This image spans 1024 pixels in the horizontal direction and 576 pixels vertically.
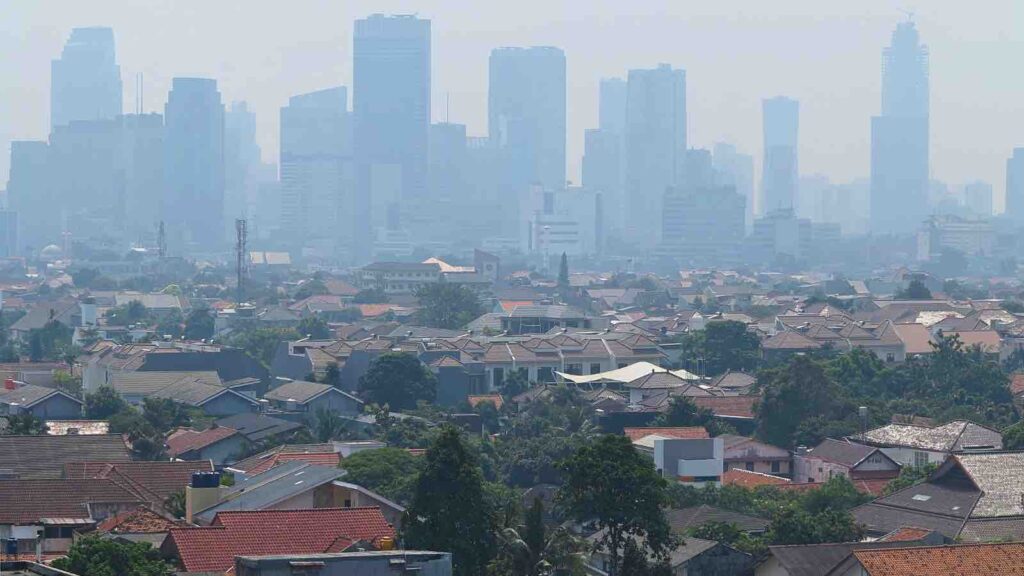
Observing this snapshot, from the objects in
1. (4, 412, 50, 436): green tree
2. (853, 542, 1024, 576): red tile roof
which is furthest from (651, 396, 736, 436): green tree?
(853, 542, 1024, 576): red tile roof

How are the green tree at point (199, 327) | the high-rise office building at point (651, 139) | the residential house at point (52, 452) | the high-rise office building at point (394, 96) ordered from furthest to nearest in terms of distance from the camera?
the high-rise office building at point (651, 139) < the high-rise office building at point (394, 96) < the green tree at point (199, 327) < the residential house at point (52, 452)

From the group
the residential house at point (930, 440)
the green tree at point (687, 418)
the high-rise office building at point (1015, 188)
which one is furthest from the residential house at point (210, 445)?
the high-rise office building at point (1015, 188)

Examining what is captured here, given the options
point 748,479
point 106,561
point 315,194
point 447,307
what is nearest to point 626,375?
point 748,479

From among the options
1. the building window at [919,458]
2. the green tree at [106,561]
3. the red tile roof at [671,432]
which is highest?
the green tree at [106,561]

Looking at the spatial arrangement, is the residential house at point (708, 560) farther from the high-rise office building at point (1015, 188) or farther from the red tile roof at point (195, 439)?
the high-rise office building at point (1015, 188)

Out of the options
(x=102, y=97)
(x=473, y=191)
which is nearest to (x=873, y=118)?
(x=473, y=191)

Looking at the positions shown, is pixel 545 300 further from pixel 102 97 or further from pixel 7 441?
pixel 102 97

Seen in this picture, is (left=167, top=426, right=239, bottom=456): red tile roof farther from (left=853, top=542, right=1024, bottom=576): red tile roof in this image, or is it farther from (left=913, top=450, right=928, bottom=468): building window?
(left=853, top=542, right=1024, bottom=576): red tile roof
